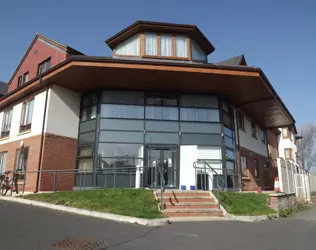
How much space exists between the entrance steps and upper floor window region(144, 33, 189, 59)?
812cm

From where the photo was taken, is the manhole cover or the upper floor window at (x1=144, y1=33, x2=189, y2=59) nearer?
the manhole cover

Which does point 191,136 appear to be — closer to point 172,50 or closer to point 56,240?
point 172,50

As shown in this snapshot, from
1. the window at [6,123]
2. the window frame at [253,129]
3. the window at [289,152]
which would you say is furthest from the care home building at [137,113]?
the window at [289,152]

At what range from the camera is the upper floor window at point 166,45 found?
50.8 ft

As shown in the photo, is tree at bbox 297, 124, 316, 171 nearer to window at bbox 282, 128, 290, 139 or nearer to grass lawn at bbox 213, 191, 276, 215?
window at bbox 282, 128, 290, 139

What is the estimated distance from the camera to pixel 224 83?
14.0 m

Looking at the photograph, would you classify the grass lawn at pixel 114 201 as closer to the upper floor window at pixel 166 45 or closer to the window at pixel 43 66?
the upper floor window at pixel 166 45

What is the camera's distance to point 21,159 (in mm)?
15367

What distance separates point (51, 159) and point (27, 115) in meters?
3.80

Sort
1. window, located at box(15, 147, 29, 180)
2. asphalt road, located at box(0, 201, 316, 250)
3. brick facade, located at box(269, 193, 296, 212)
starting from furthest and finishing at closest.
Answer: window, located at box(15, 147, 29, 180)
brick facade, located at box(269, 193, 296, 212)
asphalt road, located at box(0, 201, 316, 250)

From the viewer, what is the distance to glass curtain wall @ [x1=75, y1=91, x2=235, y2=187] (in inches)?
543

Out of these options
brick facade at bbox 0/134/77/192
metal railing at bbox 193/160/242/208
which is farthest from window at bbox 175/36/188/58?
brick facade at bbox 0/134/77/192

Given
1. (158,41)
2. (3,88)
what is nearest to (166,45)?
(158,41)

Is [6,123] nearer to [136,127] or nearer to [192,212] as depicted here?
[136,127]
